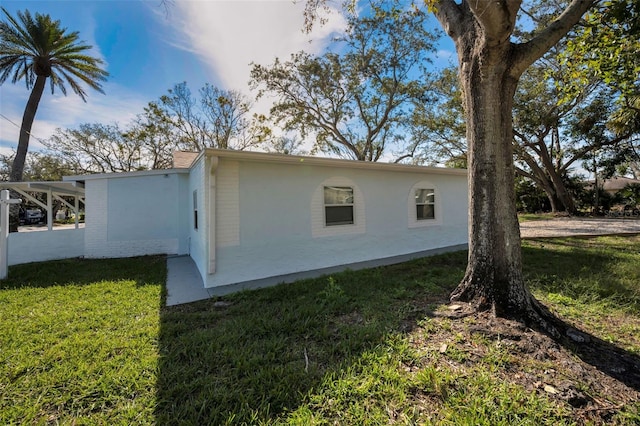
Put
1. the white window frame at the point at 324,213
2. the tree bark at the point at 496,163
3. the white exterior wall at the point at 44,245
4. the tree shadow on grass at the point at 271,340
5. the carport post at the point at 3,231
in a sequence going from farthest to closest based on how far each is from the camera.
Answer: the white exterior wall at the point at 44,245, the white window frame at the point at 324,213, the carport post at the point at 3,231, the tree bark at the point at 496,163, the tree shadow on grass at the point at 271,340

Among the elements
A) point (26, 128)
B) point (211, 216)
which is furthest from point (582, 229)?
point (26, 128)

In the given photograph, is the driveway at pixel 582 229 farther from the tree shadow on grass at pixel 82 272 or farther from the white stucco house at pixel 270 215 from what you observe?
the tree shadow on grass at pixel 82 272

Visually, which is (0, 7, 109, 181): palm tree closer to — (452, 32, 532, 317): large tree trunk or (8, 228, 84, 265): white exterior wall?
(8, 228, 84, 265): white exterior wall

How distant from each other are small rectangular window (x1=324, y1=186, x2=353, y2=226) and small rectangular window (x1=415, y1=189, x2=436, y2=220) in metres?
2.64

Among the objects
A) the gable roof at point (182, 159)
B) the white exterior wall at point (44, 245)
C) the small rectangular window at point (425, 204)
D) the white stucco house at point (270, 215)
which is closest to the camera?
the white stucco house at point (270, 215)

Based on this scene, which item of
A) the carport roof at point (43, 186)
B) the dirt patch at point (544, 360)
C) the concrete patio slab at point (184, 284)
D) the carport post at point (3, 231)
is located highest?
the carport roof at point (43, 186)

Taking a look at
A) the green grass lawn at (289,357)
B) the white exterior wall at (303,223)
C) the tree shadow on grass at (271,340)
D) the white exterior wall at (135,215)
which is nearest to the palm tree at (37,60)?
the white exterior wall at (135,215)

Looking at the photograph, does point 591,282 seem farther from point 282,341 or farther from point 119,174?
point 119,174

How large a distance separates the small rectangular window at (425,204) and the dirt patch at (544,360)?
552cm

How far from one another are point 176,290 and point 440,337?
14.9ft

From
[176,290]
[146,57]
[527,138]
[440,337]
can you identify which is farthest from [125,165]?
[527,138]

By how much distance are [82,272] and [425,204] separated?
9478mm

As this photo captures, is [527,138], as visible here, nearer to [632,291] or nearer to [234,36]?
[632,291]

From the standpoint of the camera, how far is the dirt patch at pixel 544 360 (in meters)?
2.12
